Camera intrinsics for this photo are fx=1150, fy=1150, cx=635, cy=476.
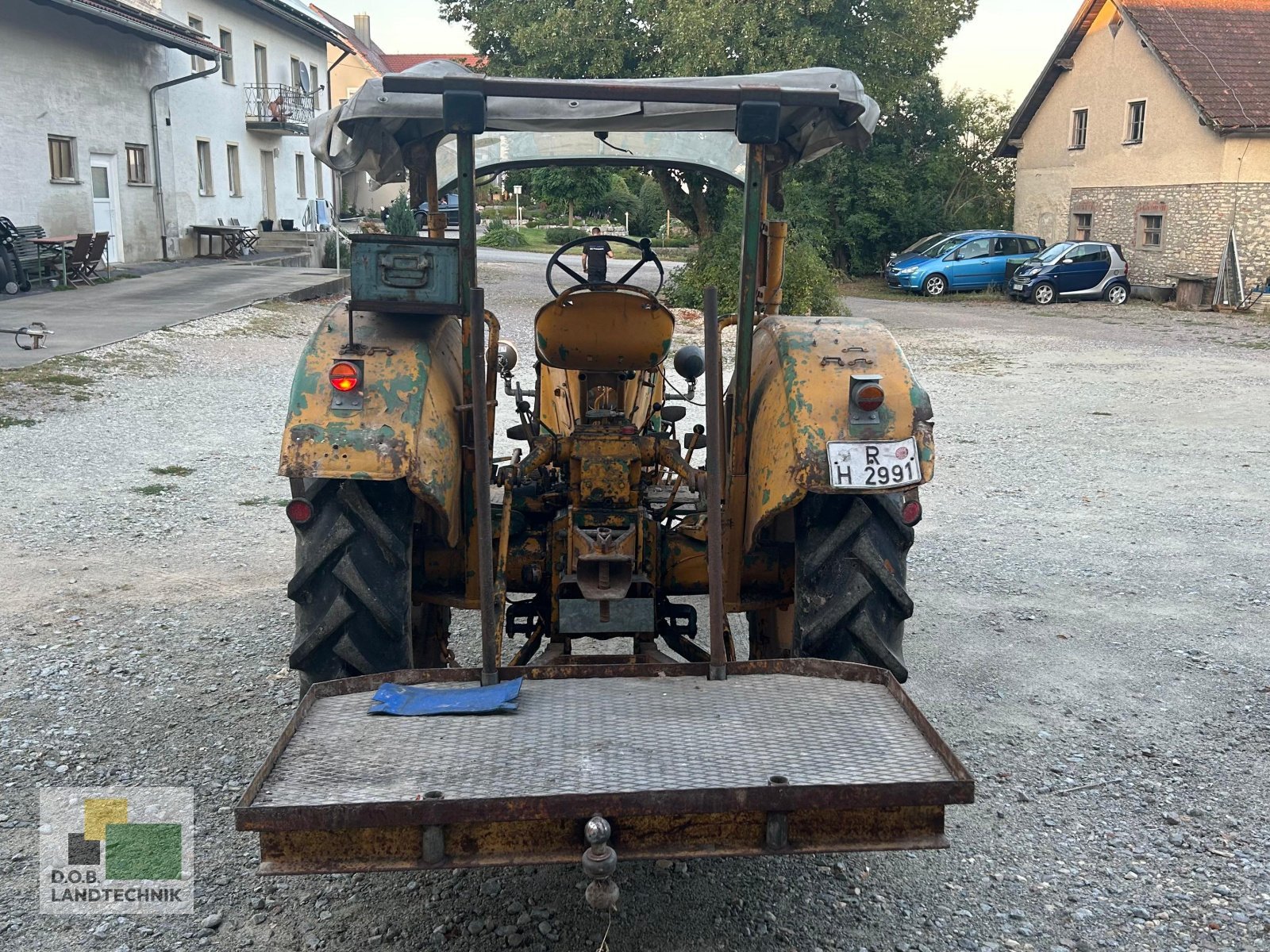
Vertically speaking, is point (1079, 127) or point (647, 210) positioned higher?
point (1079, 127)

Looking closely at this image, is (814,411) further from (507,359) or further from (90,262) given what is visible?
(90,262)

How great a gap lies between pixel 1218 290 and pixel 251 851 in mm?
25567

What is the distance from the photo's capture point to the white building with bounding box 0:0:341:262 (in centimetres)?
2047

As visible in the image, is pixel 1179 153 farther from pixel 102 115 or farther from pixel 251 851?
pixel 251 851

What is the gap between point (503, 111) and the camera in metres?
3.44

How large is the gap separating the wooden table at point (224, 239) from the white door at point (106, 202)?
3.03 m

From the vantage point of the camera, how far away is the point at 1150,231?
27141 mm

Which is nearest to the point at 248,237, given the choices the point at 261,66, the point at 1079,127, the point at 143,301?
the point at 261,66

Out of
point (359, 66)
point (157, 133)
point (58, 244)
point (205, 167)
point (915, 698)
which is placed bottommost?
point (915, 698)

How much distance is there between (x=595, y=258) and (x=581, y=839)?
2.41 m

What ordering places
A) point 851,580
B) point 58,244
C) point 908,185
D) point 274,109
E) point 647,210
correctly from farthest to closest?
point 647,210, point 908,185, point 274,109, point 58,244, point 851,580

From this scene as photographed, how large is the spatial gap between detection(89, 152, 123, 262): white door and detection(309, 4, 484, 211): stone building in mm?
7870

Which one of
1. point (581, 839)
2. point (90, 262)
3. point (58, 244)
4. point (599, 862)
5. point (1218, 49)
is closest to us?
point (599, 862)

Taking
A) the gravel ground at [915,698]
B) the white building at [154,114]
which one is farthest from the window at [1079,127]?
the gravel ground at [915,698]
